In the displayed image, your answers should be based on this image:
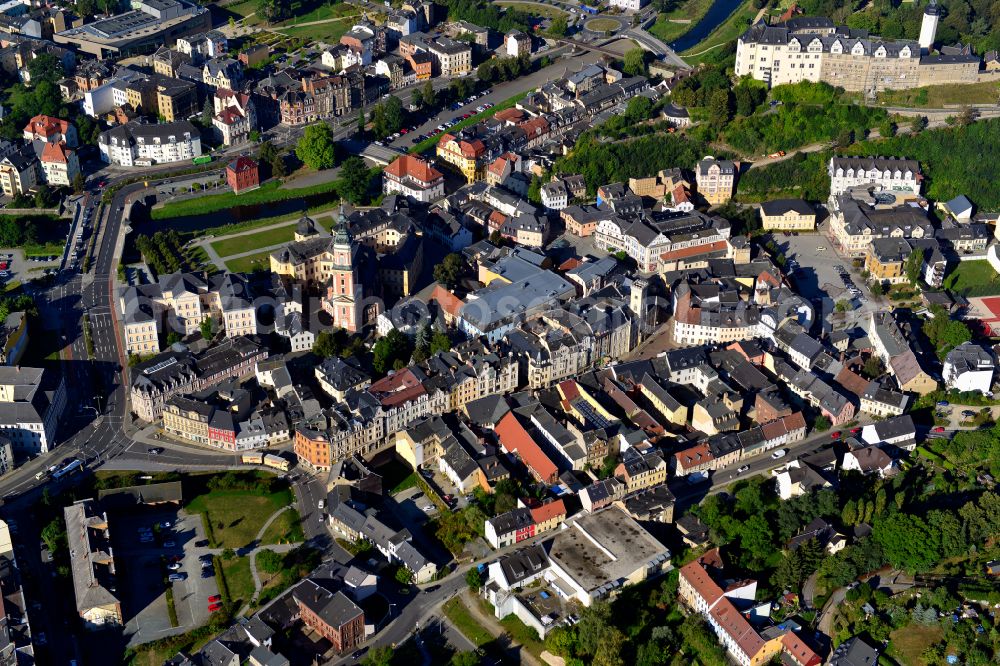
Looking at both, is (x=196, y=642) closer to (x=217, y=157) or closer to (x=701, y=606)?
(x=701, y=606)

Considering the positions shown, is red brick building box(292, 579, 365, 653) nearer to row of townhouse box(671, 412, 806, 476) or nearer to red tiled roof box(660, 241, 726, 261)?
row of townhouse box(671, 412, 806, 476)

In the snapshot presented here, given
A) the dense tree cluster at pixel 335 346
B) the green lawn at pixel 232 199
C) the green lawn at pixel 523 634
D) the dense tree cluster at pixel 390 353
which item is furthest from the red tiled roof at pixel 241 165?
the green lawn at pixel 523 634

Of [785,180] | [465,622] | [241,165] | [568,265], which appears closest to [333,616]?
[465,622]

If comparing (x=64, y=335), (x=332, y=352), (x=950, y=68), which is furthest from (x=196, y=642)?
(x=950, y=68)

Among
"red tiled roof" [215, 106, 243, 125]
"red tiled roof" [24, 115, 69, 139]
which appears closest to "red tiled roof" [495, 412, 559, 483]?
"red tiled roof" [215, 106, 243, 125]

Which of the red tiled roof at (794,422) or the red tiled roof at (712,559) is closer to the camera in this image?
the red tiled roof at (712,559)

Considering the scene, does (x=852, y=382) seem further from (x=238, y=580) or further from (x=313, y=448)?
(x=238, y=580)

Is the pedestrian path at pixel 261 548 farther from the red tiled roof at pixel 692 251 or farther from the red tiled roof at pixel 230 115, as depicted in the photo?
Answer: the red tiled roof at pixel 230 115
